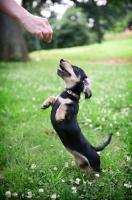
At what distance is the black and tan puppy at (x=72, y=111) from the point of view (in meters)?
2.94

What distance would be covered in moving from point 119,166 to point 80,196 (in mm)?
974

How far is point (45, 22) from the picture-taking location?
2533 mm

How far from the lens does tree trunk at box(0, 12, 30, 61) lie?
16.5 m

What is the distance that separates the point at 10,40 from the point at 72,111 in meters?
15.0

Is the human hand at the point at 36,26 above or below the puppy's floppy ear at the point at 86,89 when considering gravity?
above

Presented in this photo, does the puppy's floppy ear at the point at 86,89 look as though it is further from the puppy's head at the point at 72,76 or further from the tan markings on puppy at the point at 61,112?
the tan markings on puppy at the point at 61,112

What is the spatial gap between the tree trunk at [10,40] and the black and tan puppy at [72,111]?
14411mm

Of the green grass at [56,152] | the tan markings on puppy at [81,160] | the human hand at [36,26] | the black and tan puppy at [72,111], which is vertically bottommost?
the green grass at [56,152]

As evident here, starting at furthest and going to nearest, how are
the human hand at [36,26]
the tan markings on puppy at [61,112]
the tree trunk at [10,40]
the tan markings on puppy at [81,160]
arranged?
the tree trunk at [10,40], the tan markings on puppy at [81,160], the tan markings on puppy at [61,112], the human hand at [36,26]

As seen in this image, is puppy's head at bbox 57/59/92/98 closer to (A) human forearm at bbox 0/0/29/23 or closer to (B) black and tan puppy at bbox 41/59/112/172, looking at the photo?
(B) black and tan puppy at bbox 41/59/112/172

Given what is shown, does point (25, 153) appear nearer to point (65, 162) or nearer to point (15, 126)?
point (65, 162)

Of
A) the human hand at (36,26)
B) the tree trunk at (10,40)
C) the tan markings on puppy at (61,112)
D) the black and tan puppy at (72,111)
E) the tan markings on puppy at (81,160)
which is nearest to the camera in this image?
the human hand at (36,26)

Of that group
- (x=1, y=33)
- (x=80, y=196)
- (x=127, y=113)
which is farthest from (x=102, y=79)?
(x=1, y=33)

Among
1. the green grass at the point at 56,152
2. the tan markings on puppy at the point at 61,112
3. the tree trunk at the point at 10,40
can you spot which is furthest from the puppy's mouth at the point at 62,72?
the tree trunk at the point at 10,40
